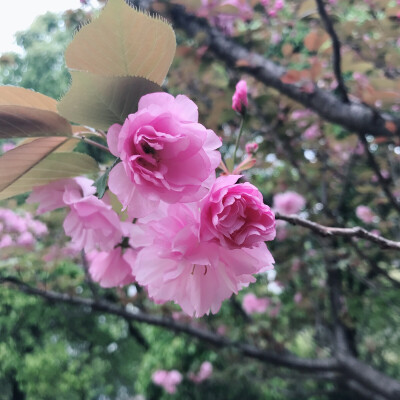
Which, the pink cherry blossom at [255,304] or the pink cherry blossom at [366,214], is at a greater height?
the pink cherry blossom at [366,214]

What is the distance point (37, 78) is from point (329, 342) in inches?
253

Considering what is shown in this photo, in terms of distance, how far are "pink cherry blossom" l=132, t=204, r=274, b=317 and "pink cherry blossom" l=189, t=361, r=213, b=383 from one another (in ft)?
13.2

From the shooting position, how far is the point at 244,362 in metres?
2.76

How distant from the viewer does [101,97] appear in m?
0.35

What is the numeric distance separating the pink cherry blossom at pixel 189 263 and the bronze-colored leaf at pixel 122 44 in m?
0.15

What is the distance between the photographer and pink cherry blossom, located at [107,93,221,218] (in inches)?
12.8

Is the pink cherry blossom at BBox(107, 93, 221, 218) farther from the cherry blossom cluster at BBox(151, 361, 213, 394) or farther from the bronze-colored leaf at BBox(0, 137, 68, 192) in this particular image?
the cherry blossom cluster at BBox(151, 361, 213, 394)

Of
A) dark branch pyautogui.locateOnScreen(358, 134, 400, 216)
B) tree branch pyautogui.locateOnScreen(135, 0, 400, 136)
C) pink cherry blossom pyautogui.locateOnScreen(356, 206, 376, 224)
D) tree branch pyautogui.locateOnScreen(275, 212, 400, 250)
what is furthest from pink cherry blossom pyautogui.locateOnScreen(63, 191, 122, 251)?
pink cherry blossom pyautogui.locateOnScreen(356, 206, 376, 224)

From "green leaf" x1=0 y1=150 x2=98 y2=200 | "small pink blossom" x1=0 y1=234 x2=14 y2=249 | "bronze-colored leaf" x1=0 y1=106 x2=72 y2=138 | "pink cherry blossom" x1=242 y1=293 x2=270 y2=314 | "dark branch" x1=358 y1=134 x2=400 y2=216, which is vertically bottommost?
"pink cherry blossom" x1=242 y1=293 x2=270 y2=314

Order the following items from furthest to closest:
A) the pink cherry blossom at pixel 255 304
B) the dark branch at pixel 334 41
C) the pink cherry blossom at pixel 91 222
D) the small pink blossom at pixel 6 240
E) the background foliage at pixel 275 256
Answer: the pink cherry blossom at pixel 255 304 → the small pink blossom at pixel 6 240 → the background foliage at pixel 275 256 → the dark branch at pixel 334 41 → the pink cherry blossom at pixel 91 222

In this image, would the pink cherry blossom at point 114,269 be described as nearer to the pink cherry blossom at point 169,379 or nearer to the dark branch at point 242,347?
the dark branch at point 242,347

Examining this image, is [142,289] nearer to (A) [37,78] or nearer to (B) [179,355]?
(B) [179,355]

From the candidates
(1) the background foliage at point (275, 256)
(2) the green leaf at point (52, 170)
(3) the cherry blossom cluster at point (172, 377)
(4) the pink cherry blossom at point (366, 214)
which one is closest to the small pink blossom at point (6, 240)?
(1) the background foliage at point (275, 256)

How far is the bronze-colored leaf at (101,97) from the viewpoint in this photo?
1.12 feet
